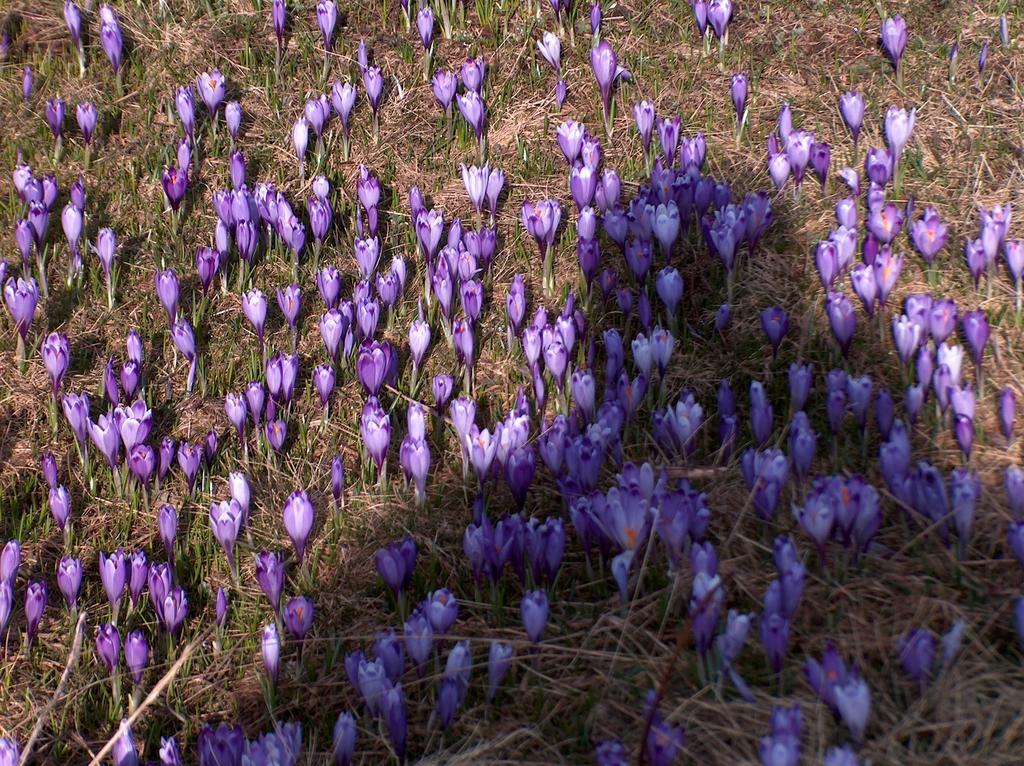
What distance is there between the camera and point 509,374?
4027mm

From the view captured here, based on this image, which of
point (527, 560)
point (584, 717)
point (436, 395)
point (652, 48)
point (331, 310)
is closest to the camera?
point (584, 717)

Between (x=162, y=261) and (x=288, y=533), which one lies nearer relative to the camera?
(x=288, y=533)

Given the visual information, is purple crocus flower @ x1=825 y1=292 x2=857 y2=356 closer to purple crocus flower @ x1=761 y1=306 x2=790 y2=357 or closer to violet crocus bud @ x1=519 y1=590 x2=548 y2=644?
purple crocus flower @ x1=761 y1=306 x2=790 y2=357

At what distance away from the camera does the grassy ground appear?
2.86 metres

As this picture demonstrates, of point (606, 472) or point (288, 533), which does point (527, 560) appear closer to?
point (606, 472)

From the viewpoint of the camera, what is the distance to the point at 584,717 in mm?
2848

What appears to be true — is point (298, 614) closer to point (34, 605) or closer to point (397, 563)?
point (397, 563)

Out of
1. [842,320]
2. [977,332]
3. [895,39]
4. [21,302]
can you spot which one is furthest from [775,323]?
[21,302]

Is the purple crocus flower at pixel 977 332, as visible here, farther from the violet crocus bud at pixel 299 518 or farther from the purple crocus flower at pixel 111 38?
the purple crocus flower at pixel 111 38

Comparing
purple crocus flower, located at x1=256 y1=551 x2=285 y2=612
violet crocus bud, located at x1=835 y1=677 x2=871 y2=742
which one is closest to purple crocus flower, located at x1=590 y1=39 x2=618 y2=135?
purple crocus flower, located at x1=256 y1=551 x2=285 y2=612

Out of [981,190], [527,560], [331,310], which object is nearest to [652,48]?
[981,190]

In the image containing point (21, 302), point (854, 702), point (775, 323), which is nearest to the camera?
point (854, 702)

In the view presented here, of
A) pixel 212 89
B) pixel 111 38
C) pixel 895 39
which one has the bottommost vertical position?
pixel 212 89

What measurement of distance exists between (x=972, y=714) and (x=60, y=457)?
3.03 meters
